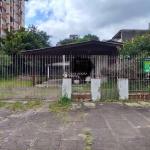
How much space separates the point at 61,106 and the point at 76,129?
2.75 metres

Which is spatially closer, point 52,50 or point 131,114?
point 131,114

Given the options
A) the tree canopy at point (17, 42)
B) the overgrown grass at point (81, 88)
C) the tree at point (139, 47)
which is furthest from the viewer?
the tree canopy at point (17, 42)

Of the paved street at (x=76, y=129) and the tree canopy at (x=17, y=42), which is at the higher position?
the tree canopy at (x=17, y=42)

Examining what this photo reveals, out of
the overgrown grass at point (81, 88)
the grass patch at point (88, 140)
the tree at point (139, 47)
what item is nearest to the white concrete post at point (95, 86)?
the overgrown grass at point (81, 88)

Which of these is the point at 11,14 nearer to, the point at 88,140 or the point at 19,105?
the point at 19,105

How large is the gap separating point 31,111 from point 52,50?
30.6ft

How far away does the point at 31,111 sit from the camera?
6.47m

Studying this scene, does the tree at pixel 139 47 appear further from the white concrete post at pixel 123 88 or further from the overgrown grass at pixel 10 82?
the overgrown grass at pixel 10 82

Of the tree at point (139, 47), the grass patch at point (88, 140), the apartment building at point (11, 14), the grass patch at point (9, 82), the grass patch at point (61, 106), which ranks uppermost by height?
the apartment building at point (11, 14)

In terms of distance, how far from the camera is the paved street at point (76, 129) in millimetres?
3566

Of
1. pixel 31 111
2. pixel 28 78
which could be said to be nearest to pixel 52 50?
pixel 28 78

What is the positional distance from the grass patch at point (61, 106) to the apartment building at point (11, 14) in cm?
3231

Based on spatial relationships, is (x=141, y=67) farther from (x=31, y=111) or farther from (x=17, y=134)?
(x=17, y=134)

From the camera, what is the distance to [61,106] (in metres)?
7.21
